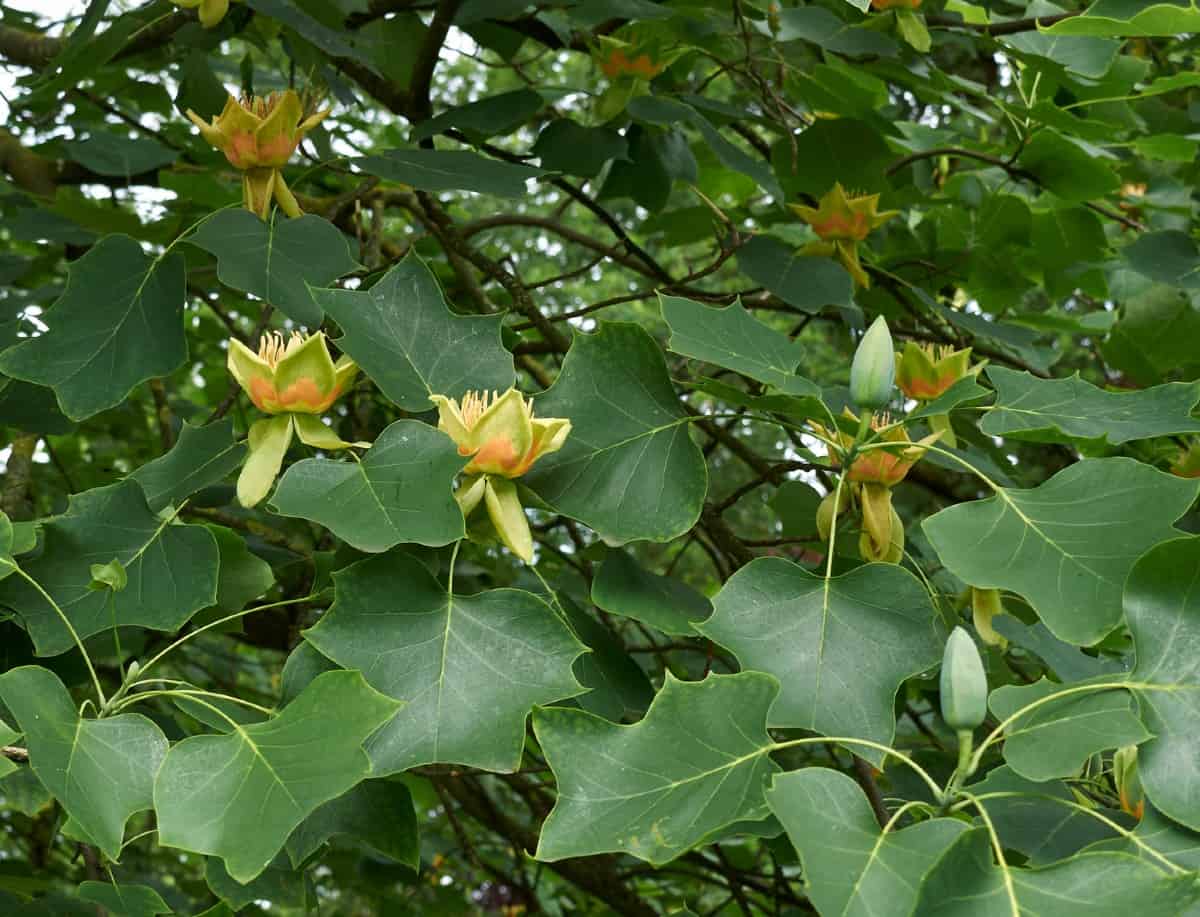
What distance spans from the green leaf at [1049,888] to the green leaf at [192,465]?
0.76m

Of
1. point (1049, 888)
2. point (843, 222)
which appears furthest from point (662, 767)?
point (843, 222)

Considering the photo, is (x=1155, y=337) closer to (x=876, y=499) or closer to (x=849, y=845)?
(x=876, y=499)

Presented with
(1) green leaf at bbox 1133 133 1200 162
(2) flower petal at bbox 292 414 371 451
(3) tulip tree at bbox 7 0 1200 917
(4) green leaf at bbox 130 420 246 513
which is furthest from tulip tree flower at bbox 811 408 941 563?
(1) green leaf at bbox 1133 133 1200 162

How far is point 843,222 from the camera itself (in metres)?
2.01

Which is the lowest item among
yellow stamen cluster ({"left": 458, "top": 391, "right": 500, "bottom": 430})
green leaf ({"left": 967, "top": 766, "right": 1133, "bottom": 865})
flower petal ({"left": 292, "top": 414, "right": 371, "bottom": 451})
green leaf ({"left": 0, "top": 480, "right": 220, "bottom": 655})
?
green leaf ({"left": 967, "top": 766, "right": 1133, "bottom": 865})

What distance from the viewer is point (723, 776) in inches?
38.4

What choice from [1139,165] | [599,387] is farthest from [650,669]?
[1139,165]

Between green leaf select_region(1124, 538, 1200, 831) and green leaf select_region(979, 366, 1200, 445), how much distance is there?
0.21 meters

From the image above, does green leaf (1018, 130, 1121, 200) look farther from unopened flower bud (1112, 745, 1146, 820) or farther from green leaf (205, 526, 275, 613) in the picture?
green leaf (205, 526, 275, 613)

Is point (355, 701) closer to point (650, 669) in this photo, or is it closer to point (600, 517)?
point (600, 517)

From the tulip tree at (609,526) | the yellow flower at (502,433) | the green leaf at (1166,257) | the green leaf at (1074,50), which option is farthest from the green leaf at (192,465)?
the green leaf at (1166,257)

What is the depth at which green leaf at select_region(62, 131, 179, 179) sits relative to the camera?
2.31 meters

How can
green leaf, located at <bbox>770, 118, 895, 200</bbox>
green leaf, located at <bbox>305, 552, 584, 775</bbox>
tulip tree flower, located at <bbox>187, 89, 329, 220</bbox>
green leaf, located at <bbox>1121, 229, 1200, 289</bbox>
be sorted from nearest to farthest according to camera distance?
green leaf, located at <bbox>305, 552, 584, 775</bbox> < tulip tree flower, located at <bbox>187, 89, 329, 220</bbox> < green leaf, located at <bbox>770, 118, 895, 200</bbox> < green leaf, located at <bbox>1121, 229, 1200, 289</bbox>

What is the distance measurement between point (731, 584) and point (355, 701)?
329 mm
